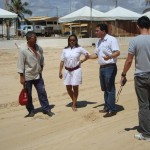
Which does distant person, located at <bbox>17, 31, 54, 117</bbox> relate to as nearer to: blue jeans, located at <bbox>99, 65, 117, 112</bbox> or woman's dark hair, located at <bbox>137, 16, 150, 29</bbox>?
blue jeans, located at <bbox>99, 65, 117, 112</bbox>

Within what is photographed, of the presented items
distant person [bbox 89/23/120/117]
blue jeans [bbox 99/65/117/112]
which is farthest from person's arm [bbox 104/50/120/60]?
blue jeans [bbox 99/65/117/112]

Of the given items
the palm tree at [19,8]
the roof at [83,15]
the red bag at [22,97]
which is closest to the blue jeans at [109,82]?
the red bag at [22,97]

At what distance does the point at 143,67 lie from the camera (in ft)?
18.8

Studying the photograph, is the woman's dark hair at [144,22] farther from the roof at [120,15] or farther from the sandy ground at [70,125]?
the roof at [120,15]

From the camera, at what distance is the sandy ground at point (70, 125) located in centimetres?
580

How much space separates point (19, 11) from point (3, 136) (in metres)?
63.1

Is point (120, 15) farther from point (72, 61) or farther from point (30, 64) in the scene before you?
point (30, 64)

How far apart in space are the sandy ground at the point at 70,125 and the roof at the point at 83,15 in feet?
71.9

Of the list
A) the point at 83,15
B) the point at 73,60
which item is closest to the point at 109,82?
the point at 73,60

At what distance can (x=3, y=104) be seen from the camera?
8.95 meters

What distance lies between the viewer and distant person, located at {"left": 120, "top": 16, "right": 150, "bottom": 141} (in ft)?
18.6

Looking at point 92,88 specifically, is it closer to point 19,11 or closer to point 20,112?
point 20,112

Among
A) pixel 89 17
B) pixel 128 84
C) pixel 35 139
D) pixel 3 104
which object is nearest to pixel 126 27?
pixel 89 17

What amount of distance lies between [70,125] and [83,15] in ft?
88.4
